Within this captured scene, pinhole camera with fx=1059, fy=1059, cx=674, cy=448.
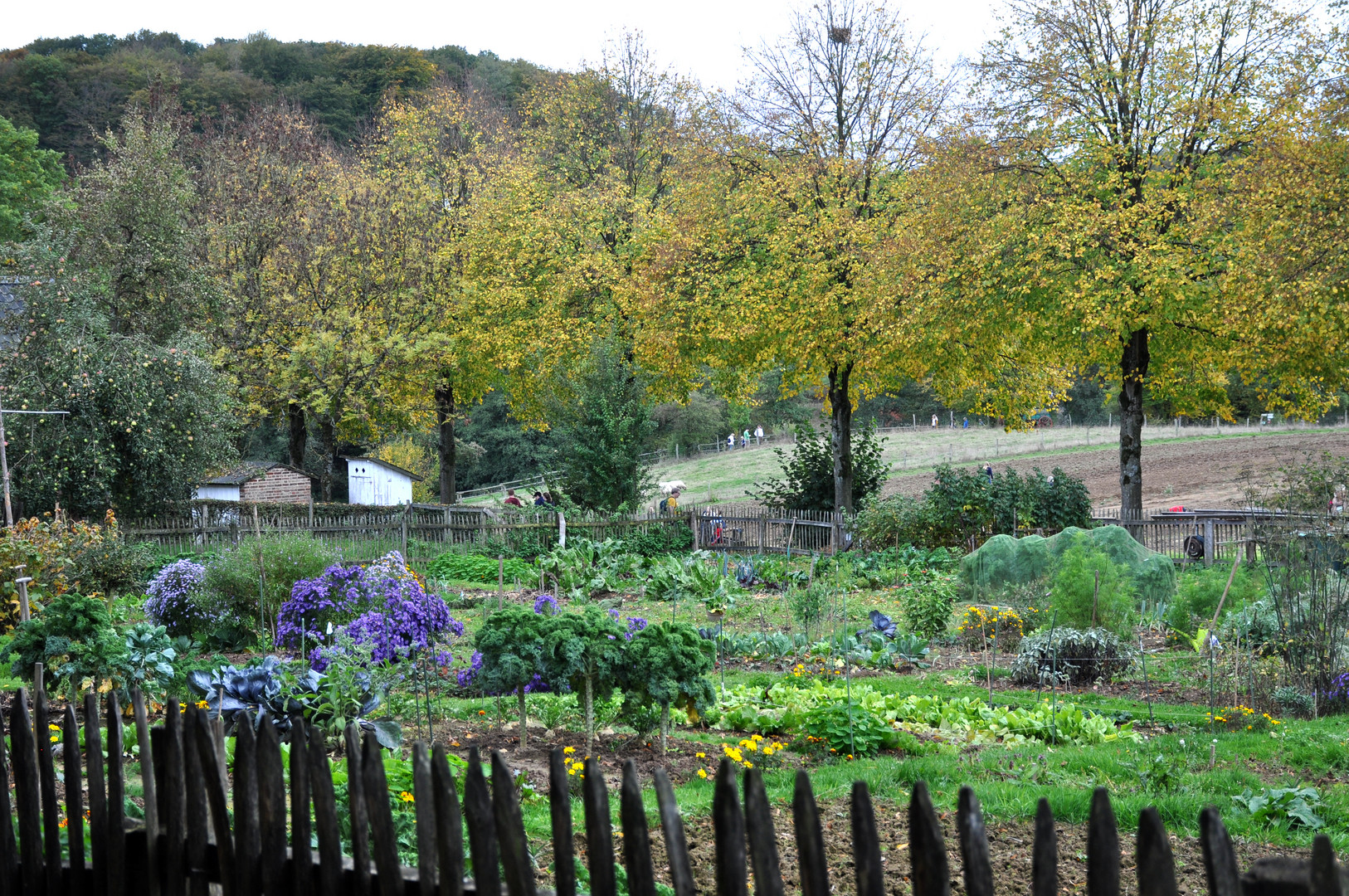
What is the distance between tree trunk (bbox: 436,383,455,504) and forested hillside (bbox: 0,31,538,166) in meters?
16.0

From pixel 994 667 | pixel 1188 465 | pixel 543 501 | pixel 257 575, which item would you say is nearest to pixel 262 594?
pixel 257 575

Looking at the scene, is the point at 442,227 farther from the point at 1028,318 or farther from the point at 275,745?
the point at 275,745

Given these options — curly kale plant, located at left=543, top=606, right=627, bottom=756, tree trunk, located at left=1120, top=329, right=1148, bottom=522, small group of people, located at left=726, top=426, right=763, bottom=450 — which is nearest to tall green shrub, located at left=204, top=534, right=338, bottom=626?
curly kale plant, located at left=543, top=606, right=627, bottom=756

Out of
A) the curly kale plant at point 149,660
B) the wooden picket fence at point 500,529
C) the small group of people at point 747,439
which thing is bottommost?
the small group of people at point 747,439

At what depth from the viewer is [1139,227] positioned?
62.5ft

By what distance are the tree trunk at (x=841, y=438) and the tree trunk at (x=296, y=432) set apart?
1565 centimetres

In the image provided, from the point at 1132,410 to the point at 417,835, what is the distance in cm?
2091

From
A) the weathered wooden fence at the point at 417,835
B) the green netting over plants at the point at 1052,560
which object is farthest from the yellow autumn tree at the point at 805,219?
the weathered wooden fence at the point at 417,835

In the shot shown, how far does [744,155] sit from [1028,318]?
8.00m

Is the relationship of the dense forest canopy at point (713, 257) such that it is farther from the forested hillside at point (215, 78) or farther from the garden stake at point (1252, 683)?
the forested hillside at point (215, 78)

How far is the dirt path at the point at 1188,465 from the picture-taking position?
1264 inches

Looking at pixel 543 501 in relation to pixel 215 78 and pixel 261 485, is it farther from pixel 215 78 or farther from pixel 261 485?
pixel 215 78

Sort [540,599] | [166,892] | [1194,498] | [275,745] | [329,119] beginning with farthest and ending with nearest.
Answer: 1. [329,119]
2. [1194,498]
3. [540,599]
4. [166,892]
5. [275,745]

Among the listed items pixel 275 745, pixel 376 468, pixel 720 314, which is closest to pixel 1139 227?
pixel 720 314
